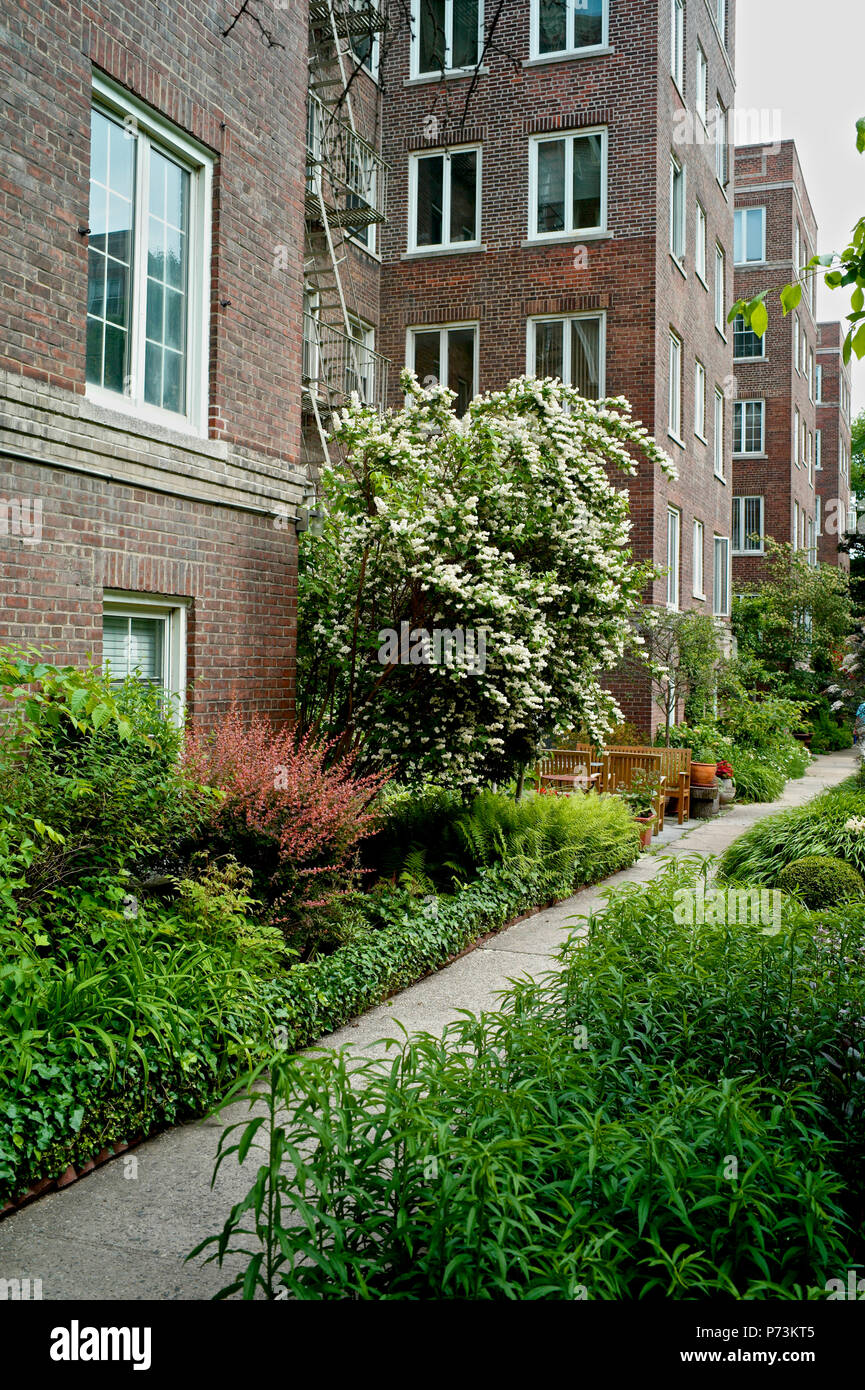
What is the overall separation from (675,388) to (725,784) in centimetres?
750

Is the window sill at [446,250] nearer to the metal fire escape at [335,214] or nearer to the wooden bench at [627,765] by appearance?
the metal fire escape at [335,214]

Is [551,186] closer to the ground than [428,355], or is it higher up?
higher up

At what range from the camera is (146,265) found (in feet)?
25.7

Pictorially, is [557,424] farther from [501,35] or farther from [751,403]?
[751,403]

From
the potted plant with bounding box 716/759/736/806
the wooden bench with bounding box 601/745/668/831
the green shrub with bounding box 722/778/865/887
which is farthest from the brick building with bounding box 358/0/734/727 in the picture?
the green shrub with bounding box 722/778/865/887

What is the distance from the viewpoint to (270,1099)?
3.22 meters

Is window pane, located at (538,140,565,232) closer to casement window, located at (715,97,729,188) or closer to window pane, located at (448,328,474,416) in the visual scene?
window pane, located at (448,328,474,416)

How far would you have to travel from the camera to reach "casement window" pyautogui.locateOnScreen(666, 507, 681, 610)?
19.2m

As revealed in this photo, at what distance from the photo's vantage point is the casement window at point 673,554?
1923cm

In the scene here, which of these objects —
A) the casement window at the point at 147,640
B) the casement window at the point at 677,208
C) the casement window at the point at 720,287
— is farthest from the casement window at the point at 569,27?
the casement window at the point at 147,640

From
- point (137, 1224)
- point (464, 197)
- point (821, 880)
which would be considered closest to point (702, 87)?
point (464, 197)

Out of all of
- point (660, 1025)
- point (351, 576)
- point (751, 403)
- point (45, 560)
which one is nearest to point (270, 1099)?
point (660, 1025)

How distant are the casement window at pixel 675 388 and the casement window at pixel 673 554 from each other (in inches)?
55.8

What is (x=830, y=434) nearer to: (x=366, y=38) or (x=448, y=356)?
(x=448, y=356)
